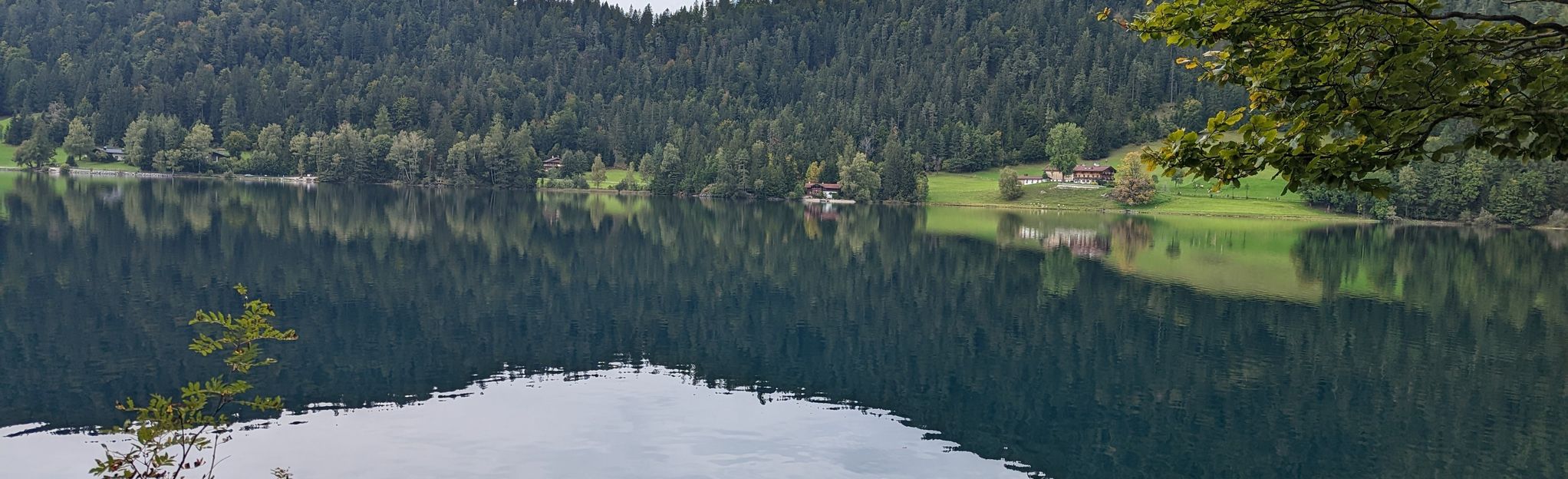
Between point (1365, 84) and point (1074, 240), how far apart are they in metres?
90.4

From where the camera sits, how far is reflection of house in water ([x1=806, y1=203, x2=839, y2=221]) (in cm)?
12988

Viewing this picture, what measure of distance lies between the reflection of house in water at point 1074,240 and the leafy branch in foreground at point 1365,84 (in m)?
72.6

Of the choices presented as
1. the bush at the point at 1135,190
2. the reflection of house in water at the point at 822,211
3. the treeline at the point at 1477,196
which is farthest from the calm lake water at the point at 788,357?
the bush at the point at 1135,190

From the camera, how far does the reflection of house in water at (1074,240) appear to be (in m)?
85.6

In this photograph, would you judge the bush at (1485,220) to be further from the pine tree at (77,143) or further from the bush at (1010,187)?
the pine tree at (77,143)

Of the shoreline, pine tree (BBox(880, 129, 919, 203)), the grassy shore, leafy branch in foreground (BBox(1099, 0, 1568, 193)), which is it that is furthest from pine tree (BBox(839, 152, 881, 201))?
leafy branch in foreground (BBox(1099, 0, 1568, 193))

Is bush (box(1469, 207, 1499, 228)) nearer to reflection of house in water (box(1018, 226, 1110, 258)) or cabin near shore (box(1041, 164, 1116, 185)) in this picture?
cabin near shore (box(1041, 164, 1116, 185))

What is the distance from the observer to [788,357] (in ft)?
123

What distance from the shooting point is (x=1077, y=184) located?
7407 inches

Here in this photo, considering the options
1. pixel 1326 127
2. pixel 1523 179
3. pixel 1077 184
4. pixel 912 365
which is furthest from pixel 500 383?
pixel 1077 184

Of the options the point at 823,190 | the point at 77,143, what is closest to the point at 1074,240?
the point at 823,190

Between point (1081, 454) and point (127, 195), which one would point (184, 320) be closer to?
point (1081, 454)

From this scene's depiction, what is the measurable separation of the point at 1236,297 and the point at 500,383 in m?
41.2

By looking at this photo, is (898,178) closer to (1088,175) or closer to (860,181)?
(860,181)
